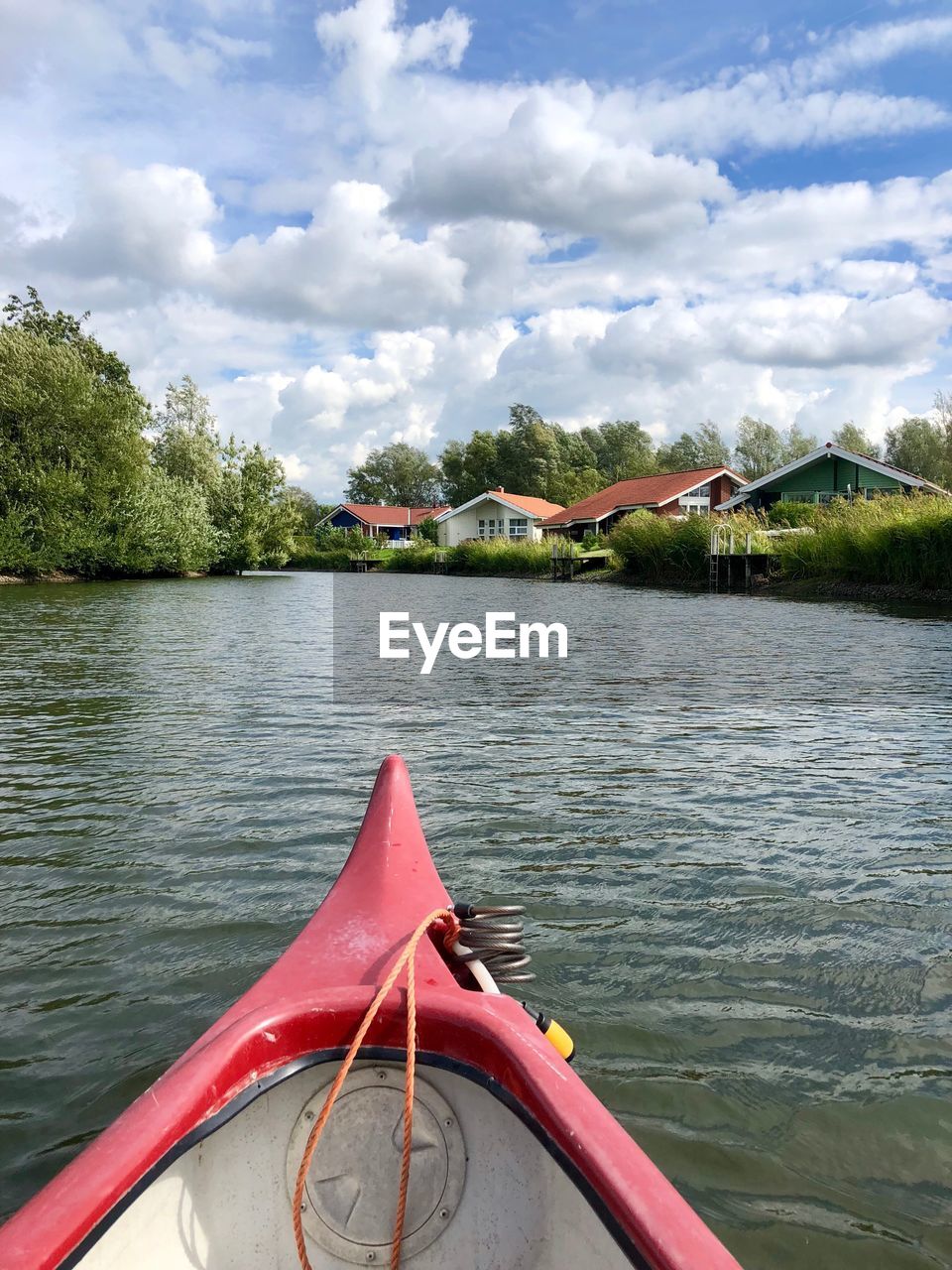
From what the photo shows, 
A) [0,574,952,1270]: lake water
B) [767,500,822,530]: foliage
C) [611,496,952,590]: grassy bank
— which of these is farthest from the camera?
[767,500,822,530]: foliage

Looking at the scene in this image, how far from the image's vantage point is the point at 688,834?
5.33 metres

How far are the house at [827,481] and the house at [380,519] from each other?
46.9m

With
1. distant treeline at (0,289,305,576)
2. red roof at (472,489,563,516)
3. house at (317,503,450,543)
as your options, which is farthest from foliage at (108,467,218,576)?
house at (317,503,450,543)

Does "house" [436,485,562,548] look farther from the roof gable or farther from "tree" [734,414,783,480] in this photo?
"tree" [734,414,783,480]

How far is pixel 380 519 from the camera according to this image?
8356 cm

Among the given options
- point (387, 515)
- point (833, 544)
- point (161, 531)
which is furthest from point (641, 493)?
point (387, 515)

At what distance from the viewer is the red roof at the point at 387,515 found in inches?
3260

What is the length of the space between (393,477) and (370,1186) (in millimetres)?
101298

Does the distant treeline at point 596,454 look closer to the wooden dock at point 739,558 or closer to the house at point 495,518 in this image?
the house at point 495,518

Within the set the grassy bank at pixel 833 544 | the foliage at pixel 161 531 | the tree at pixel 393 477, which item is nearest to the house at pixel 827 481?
the grassy bank at pixel 833 544

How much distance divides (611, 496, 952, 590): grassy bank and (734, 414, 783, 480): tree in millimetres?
49958

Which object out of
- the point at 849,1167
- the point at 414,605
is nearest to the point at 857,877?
the point at 849,1167

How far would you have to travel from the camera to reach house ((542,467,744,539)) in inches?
1882

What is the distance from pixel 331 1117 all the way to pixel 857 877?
3.45 m
